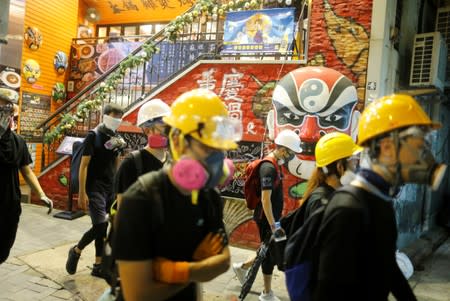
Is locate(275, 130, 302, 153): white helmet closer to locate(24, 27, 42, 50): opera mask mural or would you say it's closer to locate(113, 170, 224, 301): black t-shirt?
locate(113, 170, 224, 301): black t-shirt

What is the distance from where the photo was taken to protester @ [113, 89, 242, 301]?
1663 millimetres

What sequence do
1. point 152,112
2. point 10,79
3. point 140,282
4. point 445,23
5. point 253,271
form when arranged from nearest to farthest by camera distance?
point 140,282
point 152,112
point 253,271
point 445,23
point 10,79

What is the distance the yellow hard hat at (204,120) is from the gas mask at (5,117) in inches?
102

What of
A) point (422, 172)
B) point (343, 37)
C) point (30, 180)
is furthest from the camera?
point (343, 37)

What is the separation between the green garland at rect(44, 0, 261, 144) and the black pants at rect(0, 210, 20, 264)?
5153mm

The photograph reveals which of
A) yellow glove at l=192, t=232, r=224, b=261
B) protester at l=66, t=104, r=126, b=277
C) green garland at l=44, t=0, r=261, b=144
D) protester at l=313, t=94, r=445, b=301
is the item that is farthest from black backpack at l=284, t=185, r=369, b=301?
green garland at l=44, t=0, r=261, b=144

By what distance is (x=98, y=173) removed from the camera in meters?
4.81

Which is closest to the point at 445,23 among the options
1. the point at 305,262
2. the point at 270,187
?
the point at 270,187

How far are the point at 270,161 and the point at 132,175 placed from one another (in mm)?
1651

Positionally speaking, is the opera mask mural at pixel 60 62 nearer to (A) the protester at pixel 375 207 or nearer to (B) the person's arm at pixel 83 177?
(B) the person's arm at pixel 83 177

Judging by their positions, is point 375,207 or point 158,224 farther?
point 375,207

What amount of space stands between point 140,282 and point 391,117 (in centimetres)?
143

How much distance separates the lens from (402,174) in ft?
6.23

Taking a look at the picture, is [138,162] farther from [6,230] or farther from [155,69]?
[155,69]
